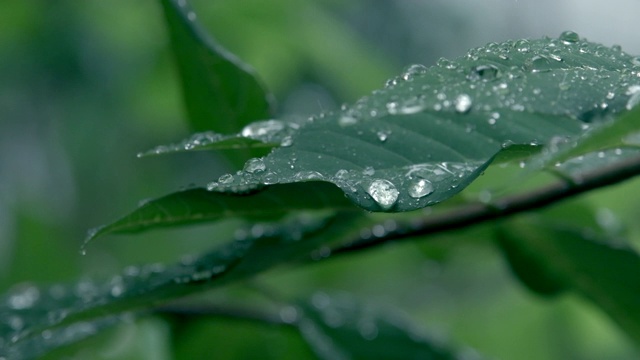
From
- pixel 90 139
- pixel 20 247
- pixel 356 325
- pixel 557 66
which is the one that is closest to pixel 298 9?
pixel 90 139

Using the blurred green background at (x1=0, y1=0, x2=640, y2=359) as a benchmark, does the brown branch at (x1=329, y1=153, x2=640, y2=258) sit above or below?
above

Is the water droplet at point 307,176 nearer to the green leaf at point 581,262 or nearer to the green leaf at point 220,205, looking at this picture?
the green leaf at point 220,205

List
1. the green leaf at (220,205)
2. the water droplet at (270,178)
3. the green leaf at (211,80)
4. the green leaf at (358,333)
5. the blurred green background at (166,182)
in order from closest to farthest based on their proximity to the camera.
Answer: the water droplet at (270,178)
the green leaf at (220,205)
the green leaf at (211,80)
the green leaf at (358,333)
the blurred green background at (166,182)

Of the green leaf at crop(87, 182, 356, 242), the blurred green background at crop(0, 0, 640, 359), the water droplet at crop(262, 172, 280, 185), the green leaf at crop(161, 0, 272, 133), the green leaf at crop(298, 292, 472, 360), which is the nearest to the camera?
the water droplet at crop(262, 172, 280, 185)

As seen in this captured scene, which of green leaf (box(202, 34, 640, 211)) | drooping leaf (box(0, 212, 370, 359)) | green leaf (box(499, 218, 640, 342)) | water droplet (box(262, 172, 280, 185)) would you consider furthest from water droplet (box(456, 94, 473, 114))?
green leaf (box(499, 218, 640, 342))

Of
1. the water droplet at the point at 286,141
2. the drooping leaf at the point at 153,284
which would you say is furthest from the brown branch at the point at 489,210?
the water droplet at the point at 286,141

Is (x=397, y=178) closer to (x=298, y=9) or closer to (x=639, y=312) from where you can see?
(x=639, y=312)

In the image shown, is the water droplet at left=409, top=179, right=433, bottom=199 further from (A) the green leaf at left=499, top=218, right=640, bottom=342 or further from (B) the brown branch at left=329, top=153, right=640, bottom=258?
(A) the green leaf at left=499, top=218, right=640, bottom=342
